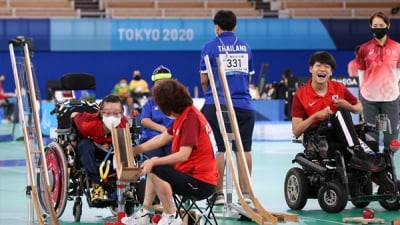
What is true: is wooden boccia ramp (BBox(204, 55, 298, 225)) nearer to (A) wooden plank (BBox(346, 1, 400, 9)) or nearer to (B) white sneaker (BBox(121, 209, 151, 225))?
(B) white sneaker (BBox(121, 209, 151, 225))

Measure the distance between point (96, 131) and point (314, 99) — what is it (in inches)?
76.8

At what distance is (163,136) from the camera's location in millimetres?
6633

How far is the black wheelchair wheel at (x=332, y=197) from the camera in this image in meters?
8.40

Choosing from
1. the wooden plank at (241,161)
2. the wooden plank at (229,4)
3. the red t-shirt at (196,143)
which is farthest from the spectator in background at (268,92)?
the red t-shirt at (196,143)

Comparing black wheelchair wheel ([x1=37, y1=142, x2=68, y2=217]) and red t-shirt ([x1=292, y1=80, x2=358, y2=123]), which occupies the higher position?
red t-shirt ([x1=292, y1=80, x2=358, y2=123])

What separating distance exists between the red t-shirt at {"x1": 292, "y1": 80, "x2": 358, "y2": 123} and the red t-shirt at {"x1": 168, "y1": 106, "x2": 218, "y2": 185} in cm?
237

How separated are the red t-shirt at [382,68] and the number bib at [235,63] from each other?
157 cm

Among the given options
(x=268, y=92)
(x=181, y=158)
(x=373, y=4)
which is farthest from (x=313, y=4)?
(x=181, y=158)

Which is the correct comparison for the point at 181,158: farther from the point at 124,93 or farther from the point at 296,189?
the point at 124,93

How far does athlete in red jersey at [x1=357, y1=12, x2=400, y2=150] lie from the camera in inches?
377

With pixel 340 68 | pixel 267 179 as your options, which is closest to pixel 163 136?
pixel 267 179

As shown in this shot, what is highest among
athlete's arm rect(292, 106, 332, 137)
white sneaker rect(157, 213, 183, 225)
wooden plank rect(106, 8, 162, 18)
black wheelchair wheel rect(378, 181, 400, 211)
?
wooden plank rect(106, 8, 162, 18)

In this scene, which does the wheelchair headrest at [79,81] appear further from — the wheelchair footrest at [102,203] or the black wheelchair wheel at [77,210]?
the wheelchair footrest at [102,203]

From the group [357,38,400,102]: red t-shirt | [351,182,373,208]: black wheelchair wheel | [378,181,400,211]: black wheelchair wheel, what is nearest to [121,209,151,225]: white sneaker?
[351,182,373,208]: black wheelchair wheel
